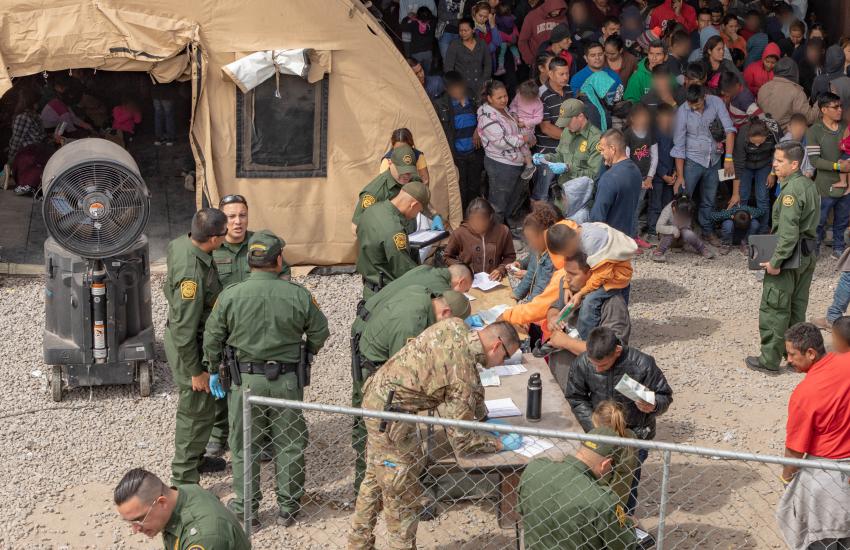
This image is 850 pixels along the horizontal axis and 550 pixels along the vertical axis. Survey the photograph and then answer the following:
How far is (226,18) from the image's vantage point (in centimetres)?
1107

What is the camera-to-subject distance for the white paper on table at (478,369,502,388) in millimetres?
7363

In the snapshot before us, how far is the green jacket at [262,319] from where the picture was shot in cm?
706

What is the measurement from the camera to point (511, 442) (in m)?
6.54

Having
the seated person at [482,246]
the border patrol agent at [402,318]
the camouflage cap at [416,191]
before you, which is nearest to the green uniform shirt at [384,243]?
the camouflage cap at [416,191]

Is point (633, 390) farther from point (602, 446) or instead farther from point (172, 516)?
point (172, 516)

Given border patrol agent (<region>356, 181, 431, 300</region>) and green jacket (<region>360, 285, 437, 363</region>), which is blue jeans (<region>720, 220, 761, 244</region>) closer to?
border patrol agent (<region>356, 181, 431, 300</region>)

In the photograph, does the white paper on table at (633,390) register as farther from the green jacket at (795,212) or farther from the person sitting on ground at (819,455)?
the green jacket at (795,212)

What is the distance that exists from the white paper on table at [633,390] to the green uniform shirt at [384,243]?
236 centimetres

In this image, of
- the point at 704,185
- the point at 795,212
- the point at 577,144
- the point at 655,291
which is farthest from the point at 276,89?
the point at 795,212

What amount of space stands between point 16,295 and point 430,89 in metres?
5.02

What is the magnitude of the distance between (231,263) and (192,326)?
542 mm

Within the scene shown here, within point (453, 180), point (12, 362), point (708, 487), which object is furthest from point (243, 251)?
point (453, 180)

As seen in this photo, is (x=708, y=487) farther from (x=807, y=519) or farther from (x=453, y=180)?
(x=453, y=180)

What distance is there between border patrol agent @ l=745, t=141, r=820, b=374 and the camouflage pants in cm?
447
